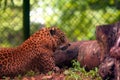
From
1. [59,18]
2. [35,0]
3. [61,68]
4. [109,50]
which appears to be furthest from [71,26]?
[109,50]

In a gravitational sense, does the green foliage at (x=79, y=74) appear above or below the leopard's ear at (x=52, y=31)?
below

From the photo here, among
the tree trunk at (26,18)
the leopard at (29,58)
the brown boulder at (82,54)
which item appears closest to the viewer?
the brown boulder at (82,54)

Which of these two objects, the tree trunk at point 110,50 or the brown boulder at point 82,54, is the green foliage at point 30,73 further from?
the tree trunk at point 110,50

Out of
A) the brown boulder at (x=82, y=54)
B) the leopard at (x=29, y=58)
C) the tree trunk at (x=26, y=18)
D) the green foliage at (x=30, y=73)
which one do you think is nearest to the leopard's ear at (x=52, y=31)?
the leopard at (x=29, y=58)

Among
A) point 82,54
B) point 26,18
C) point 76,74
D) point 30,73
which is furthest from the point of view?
point 26,18

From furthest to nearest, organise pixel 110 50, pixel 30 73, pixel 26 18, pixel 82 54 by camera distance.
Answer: pixel 26 18 < pixel 82 54 < pixel 30 73 < pixel 110 50

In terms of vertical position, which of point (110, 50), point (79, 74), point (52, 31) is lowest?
point (79, 74)

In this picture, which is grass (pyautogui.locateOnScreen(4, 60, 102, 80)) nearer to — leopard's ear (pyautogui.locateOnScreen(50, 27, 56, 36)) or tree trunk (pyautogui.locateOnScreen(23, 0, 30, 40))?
leopard's ear (pyautogui.locateOnScreen(50, 27, 56, 36))

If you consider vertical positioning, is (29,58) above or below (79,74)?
above

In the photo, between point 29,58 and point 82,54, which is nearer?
point 29,58

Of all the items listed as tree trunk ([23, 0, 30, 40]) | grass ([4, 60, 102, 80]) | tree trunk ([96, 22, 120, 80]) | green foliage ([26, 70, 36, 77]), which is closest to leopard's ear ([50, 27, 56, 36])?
grass ([4, 60, 102, 80])

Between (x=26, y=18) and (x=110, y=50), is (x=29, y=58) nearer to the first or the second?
(x=110, y=50)

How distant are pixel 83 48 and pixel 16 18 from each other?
2.34 m

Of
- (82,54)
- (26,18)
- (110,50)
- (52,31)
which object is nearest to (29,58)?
(52,31)
